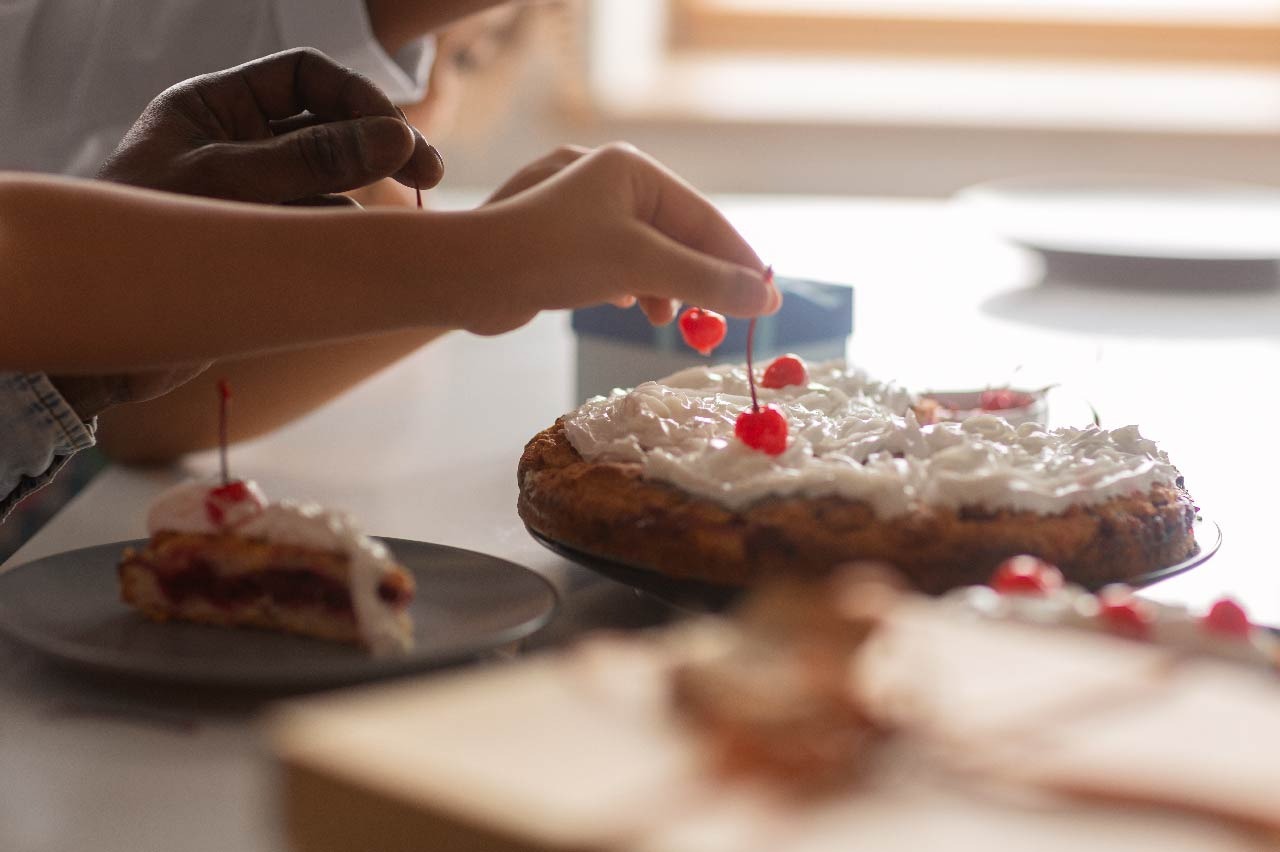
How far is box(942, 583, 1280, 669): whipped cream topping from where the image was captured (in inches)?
24.2

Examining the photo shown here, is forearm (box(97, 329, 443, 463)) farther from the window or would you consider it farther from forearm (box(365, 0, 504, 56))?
the window

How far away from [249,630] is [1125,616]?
428 millimetres

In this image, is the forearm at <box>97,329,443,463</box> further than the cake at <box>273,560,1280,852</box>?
Yes

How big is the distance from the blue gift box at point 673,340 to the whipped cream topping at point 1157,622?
25.1 inches

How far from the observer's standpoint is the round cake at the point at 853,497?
0.76 metres

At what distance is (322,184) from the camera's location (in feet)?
3.20

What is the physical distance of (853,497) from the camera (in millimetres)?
780

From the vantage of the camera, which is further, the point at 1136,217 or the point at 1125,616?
the point at 1136,217

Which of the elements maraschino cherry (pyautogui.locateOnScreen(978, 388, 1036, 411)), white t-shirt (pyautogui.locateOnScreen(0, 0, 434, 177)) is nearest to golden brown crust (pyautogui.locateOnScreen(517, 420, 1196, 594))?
maraschino cherry (pyautogui.locateOnScreen(978, 388, 1036, 411))

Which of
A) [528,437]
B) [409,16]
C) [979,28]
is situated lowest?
[528,437]

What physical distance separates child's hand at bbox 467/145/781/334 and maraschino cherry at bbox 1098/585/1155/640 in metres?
0.28

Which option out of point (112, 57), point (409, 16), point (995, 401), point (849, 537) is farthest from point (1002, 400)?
point (112, 57)

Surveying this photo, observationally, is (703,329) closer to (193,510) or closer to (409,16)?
(193,510)

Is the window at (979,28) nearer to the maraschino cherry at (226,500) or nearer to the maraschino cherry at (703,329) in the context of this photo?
the maraschino cherry at (703,329)
